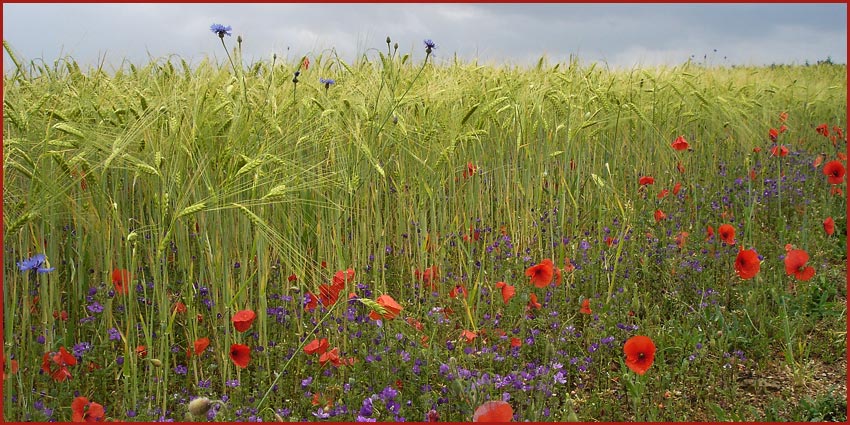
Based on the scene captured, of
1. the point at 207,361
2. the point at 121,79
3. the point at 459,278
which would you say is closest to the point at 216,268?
the point at 207,361

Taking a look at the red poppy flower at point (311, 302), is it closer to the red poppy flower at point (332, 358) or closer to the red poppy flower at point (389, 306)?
the red poppy flower at point (332, 358)

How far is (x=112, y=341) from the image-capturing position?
268 cm

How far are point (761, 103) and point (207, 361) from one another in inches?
186

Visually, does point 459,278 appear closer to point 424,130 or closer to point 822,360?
point 424,130

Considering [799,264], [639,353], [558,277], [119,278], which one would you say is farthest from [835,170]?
[119,278]

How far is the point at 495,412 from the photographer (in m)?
1.76

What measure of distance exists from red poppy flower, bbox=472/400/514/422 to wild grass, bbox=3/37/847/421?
0.37 m

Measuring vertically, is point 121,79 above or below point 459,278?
above

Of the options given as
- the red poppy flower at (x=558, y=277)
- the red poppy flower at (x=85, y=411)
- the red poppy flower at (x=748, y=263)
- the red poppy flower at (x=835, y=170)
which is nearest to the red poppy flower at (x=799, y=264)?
the red poppy flower at (x=748, y=263)

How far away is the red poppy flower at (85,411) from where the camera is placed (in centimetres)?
216

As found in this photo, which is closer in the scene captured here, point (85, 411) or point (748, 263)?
point (85, 411)

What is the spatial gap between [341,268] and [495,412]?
3.99 ft

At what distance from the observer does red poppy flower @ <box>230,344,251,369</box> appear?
2443 millimetres

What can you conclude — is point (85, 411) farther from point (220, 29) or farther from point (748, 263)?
point (748, 263)
